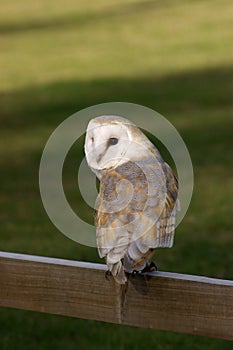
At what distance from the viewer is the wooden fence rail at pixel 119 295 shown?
10.2ft

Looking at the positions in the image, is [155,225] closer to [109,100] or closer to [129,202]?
[129,202]

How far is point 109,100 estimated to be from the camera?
1327cm

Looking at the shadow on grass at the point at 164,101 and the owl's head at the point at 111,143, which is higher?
the shadow on grass at the point at 164,101

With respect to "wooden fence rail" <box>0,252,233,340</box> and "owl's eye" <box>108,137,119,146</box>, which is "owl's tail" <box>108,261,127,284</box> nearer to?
"wooden fence rail" <box>0,252,233,340</box>

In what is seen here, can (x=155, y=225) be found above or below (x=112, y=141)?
below

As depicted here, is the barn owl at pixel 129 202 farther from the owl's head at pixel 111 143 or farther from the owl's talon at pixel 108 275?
the owl's talon at pixel 108 275

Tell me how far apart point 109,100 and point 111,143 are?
34.3 feet

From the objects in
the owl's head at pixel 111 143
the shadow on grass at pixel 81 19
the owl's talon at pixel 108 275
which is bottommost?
the owl's talon at pixel 108 275

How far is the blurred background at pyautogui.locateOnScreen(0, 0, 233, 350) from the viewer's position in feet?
19.3

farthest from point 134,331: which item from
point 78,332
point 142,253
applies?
point 142,253

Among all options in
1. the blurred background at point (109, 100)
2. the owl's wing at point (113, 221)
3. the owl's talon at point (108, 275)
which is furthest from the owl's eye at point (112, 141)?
the blurred background at point (109, 100)

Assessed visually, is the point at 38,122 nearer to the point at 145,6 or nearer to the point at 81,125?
the point at 81,125

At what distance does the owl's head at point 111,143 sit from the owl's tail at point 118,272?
0.85ft

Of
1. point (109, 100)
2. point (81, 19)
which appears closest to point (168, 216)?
point (109, 100)
